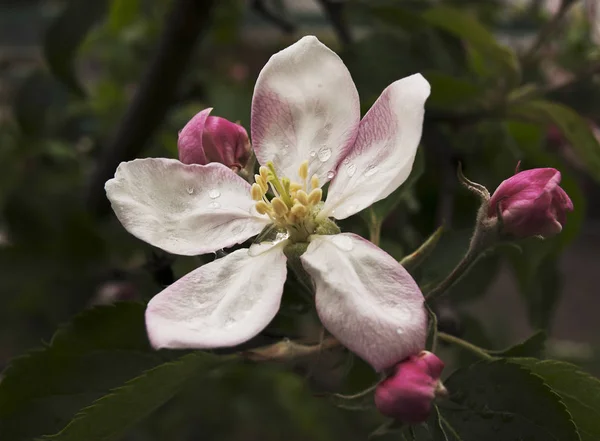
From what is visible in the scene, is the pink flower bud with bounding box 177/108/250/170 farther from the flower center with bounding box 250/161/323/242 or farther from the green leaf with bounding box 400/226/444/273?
the green leaf with bounding box 400/226/444/273

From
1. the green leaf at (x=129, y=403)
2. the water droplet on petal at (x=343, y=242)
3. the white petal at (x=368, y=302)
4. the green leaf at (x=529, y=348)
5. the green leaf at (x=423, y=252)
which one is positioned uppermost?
the water droplet on petal at (x=343, y=242)

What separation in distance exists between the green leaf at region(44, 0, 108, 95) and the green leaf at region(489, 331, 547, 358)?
68 cm

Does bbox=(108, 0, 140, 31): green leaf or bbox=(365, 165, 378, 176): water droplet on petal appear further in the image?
bbox=(108, 0, 140, 31): green leaf

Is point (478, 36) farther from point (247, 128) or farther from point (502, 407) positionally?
point (502, 407)

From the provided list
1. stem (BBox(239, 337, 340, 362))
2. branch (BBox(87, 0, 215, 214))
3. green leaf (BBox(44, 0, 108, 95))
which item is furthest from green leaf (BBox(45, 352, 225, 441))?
green leaf (BBox(44, 0, 108, 95))

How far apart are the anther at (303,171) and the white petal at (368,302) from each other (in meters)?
0.07

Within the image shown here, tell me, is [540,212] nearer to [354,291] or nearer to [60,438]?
[354,291]

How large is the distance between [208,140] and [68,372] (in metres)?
0.19

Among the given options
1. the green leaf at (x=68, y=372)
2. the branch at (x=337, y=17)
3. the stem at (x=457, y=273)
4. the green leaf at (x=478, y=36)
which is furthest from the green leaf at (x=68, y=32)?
the stem at (x=457, y=273)

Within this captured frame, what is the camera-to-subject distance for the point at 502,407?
38 centimetres

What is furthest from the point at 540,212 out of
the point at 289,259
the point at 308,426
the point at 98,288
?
the point at 308,426

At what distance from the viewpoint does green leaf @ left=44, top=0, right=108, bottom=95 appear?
88 cm

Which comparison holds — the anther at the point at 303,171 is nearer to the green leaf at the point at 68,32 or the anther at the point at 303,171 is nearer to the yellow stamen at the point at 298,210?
the yellow stamen at the point at 298,210

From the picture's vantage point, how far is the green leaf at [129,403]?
38cm
